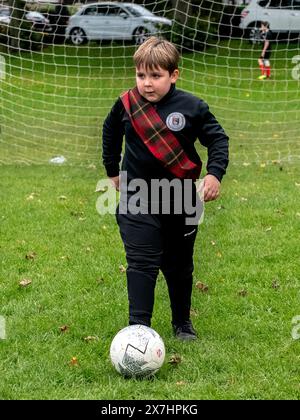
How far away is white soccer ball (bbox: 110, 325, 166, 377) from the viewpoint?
3.48 meters

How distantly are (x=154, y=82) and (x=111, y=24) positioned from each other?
14.0 m

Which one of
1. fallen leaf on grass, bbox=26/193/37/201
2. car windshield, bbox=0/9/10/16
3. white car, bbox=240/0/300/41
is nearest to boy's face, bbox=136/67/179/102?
fallen leaf on grass, bbox=26/193/37/201

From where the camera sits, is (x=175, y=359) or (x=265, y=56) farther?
(x=265, y=56)

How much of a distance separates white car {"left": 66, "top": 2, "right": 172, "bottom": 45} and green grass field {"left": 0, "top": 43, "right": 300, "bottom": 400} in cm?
621

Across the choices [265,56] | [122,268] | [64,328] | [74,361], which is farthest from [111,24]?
[74,361]

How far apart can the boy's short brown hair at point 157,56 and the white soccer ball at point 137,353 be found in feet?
4.15

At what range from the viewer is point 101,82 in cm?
1420

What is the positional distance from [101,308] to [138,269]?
894mm

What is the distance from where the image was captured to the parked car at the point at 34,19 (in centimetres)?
1259

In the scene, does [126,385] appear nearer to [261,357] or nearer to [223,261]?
[261,357]

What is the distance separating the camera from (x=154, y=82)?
11.9 ft

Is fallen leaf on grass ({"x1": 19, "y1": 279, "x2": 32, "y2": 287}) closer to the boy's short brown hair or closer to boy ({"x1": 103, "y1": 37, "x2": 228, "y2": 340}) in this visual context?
boy ({"x1": 103, "y1": 37, "x2": 228, "y2": 340})

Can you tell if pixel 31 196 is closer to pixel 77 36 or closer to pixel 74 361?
pixel 74 361
